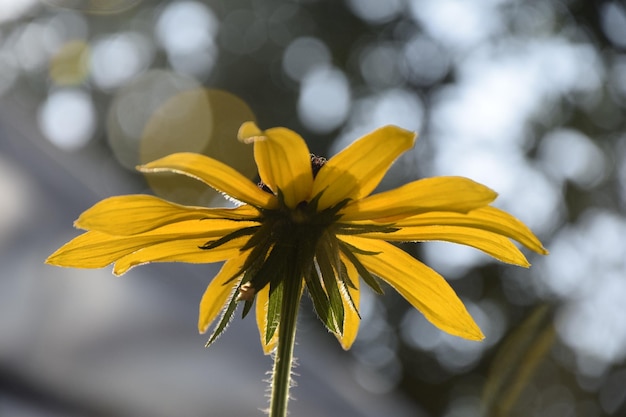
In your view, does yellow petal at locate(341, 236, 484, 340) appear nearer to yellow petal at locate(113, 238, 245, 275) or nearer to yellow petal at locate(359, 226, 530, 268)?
yellow petal at locate(359, 226, 530, 268)

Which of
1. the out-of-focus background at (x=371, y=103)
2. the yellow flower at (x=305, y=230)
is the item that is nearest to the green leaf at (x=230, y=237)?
the yellow flower at (x=305, y=230)

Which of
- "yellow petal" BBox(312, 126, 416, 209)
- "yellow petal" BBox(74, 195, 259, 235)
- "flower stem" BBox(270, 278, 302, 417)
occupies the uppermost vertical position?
"yellow petal" BBox(312, 126, 416, 209)

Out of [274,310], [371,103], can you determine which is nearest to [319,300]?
[274,310]

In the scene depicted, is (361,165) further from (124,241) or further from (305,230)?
(124,241)

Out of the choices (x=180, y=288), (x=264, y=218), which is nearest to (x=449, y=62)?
(x=180, y=288)

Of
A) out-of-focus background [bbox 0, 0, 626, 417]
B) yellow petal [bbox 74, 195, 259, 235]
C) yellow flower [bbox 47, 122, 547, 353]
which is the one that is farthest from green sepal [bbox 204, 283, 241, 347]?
out-of-focus background [bbox 0, 0, 626, 417]

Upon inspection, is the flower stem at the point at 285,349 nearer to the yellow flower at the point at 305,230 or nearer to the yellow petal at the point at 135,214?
the yellow flower at the point at 305,230
